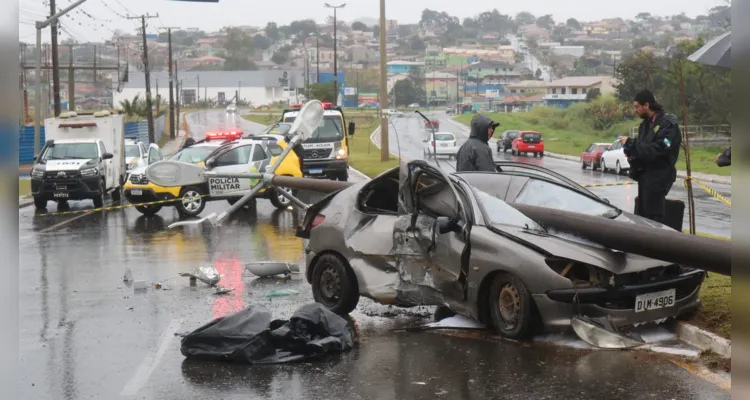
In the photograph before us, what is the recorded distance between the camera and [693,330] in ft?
28.1

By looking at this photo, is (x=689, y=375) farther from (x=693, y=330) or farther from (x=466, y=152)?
(x=466, y=152)

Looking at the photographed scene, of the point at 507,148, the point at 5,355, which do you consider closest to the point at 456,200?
the point at 5,355

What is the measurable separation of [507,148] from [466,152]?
55979mm

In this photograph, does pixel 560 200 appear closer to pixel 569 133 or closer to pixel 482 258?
pixel 482 258

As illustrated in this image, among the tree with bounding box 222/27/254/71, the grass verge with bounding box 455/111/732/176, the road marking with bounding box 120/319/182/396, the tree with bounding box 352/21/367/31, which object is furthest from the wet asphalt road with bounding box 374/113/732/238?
the tree with bounding box 352/21/367/31

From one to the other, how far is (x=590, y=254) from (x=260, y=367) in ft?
9.54

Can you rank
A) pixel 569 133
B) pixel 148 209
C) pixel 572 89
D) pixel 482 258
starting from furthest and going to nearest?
pixel 572 89 → pixel 569 133 → pixel 148 209 → pixel 482 258

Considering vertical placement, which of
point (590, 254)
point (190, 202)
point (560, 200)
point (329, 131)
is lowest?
point (190, 202)

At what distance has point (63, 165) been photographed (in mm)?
26531

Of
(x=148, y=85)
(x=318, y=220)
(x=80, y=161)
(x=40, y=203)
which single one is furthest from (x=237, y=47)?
(x=318, y=220)

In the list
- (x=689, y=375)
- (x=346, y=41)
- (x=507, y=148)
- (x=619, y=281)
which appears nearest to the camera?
(x=689, y=375)

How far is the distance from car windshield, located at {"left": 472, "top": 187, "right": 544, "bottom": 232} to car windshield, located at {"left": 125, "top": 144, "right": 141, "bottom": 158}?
27.9m

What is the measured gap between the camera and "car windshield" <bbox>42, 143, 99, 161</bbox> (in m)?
27.5

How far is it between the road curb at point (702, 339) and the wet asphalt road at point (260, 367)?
43 cm
